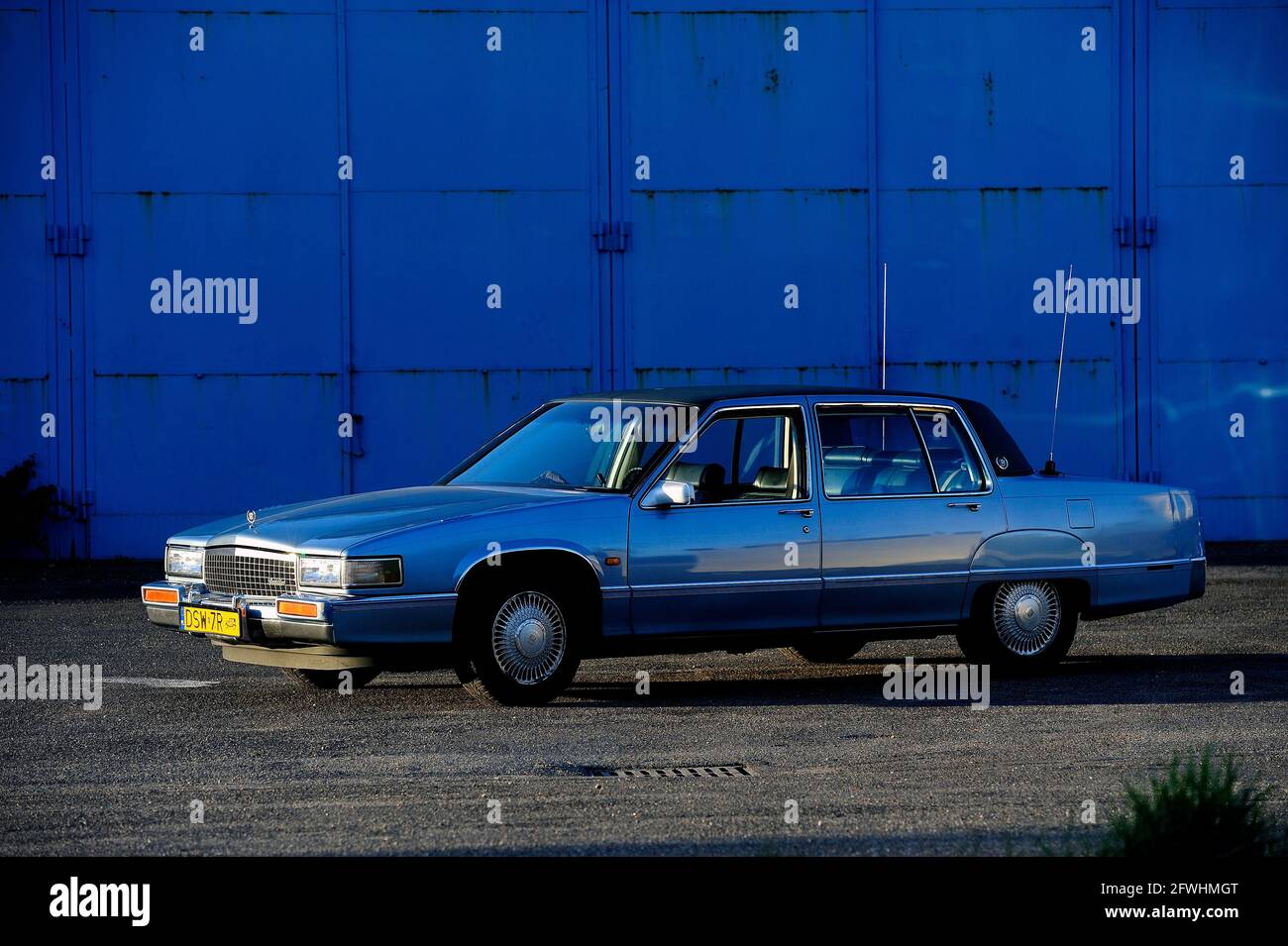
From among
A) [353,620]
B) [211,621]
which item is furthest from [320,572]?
[211,621]

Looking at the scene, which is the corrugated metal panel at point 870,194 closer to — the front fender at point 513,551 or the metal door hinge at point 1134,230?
the metal door hinge at point 1134,230

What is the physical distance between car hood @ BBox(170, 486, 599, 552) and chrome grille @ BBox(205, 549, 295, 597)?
0.18 ft

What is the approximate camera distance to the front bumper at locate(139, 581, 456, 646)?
8.97 metres

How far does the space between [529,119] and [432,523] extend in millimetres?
11171

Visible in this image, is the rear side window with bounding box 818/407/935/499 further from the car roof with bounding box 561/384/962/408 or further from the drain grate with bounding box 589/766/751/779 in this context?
the drain grate with bounding box 589/766/751/779

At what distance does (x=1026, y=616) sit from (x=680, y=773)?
372 cm

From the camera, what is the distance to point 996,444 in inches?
431

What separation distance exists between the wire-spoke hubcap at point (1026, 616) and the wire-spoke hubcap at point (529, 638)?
2667mm

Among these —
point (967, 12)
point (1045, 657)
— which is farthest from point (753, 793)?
point (967, 12)

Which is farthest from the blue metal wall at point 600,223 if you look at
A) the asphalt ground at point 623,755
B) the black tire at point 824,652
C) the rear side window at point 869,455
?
the rear side window at point 869,455

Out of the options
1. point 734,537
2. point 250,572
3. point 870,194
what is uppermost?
point 870,194

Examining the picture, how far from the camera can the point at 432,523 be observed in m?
9.27

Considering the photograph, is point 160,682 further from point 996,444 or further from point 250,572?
point 996,444

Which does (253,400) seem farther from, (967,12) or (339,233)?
(967,12)
